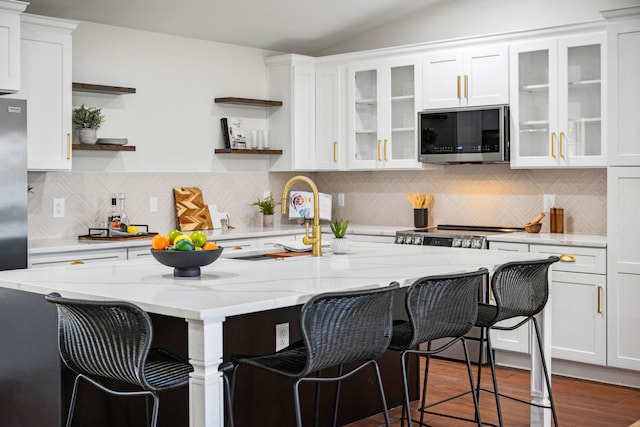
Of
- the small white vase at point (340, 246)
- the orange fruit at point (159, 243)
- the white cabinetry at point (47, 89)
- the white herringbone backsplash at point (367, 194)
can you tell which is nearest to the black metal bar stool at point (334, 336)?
the orange fruit at point (159, 243)

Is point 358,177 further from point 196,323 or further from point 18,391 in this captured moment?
point 196,323

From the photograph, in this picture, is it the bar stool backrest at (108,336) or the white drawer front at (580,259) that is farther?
the white drawer front at (580,259)

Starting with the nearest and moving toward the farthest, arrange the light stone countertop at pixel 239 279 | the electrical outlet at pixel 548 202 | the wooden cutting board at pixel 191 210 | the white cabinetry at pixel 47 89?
the light stone countertop at pixel 239 279
the white cabinetry at pixel 47 89
the electrical outlet at pixel 548 202
the wooden cutting board at pixel 191 210

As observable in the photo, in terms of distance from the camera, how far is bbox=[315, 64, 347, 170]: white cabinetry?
6.52 metres

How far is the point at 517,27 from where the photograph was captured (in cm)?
585

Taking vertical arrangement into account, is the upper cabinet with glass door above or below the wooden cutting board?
above

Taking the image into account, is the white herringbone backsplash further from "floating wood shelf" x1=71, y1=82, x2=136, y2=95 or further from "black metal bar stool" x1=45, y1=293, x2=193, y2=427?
"black metal bar stool" x1=45, y1=293, x2=193, y2=427

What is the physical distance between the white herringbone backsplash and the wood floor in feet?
3.93

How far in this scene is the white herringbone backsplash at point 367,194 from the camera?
5.45m

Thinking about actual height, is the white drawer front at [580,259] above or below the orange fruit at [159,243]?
below

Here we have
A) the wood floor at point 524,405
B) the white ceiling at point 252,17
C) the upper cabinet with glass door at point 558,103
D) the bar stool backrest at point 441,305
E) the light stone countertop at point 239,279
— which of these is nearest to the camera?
the light stone countertop at point 239,279

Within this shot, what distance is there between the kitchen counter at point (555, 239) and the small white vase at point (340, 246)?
1.55 metres

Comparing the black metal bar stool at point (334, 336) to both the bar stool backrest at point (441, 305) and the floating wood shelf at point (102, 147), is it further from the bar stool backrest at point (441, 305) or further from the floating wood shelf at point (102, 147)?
the floating wood shelf at point (102, 147)

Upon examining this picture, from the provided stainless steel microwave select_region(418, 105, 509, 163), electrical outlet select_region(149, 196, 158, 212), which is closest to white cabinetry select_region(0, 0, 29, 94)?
electrical outlet select_region(149, 196, 158, 212)
